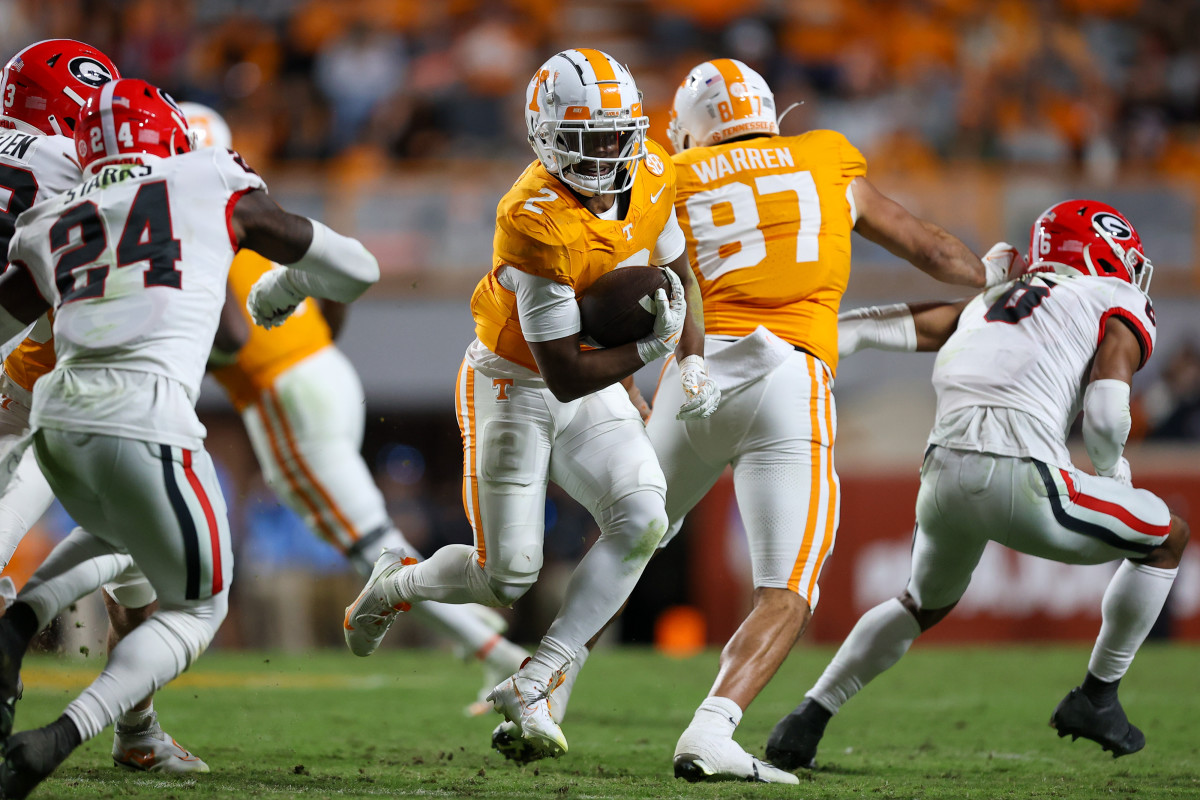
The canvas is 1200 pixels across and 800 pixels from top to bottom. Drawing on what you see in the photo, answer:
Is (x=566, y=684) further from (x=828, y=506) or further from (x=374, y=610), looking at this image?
(x=828, y=506)

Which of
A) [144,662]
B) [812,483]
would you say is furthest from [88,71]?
[812,483]

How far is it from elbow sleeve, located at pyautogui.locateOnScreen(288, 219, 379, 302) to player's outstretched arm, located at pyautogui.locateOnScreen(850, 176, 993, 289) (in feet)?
5.94

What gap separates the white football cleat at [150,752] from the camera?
4.30 meters

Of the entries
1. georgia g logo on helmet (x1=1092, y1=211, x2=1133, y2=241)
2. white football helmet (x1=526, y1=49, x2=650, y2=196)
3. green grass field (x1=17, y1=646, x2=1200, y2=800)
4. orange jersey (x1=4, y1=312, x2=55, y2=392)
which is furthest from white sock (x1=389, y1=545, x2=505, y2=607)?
georgia g logo on helmet (x1=1092, y1=211, x2=1133, y2=241)

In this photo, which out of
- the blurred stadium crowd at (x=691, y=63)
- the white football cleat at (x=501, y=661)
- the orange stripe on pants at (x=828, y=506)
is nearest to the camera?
the orange stripe on pants at (x=828, y=506)

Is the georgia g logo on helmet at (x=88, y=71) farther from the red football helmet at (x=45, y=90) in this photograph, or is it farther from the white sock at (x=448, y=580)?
the white sock at (x=448, y=580)

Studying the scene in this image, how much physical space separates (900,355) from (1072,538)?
7093mm

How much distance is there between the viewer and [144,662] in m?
3.53

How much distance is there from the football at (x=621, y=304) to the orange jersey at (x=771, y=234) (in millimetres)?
647

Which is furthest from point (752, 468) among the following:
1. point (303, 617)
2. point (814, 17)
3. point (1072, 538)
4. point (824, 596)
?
point (814, 17)

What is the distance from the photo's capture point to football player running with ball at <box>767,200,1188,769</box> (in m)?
4.45

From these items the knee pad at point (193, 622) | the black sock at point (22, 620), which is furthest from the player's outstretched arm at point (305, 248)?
the black sock at point (22, 620)

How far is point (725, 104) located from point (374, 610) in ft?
6.94

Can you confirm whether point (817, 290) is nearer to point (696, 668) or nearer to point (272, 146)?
point (696, 668)
